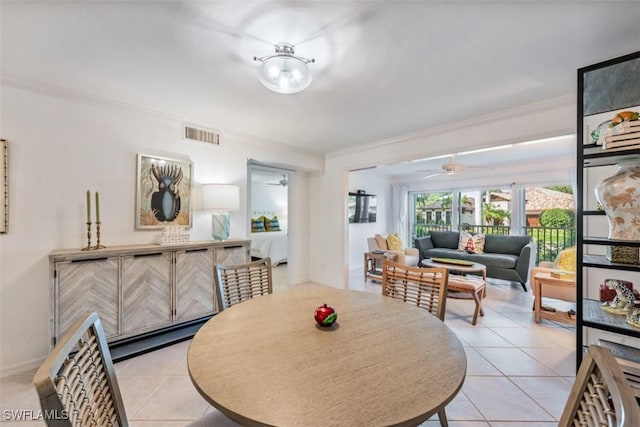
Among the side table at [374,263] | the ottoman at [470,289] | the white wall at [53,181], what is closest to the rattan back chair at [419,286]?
the ottoman at [470,289]

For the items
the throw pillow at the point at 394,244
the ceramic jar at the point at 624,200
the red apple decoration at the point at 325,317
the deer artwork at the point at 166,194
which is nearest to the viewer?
the red apple decoration at the point at 325,317

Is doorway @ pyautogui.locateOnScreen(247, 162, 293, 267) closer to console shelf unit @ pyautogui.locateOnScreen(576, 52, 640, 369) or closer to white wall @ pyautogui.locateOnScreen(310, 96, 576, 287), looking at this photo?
white wall @ pyautogui.locateOnScreen(310, 96, 576, 287)

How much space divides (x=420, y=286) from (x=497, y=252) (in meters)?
4.63

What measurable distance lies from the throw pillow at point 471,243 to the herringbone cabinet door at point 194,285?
4.99 m

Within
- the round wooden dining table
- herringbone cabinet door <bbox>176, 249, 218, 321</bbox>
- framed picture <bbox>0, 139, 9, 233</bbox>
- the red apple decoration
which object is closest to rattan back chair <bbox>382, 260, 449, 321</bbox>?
the round wooden dining table

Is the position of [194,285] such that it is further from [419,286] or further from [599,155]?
[599,155]

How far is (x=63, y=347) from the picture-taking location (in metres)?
0.72

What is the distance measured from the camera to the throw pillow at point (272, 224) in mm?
7392

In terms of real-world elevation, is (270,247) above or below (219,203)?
below

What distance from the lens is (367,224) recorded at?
6.95 meters

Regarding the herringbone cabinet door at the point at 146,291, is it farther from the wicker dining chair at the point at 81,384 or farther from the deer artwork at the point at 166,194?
the wicker dining chair at the point at 81,384

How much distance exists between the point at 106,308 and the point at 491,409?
3.08 metres

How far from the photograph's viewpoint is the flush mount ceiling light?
174cm

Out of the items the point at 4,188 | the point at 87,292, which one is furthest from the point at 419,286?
the point at 4,188
